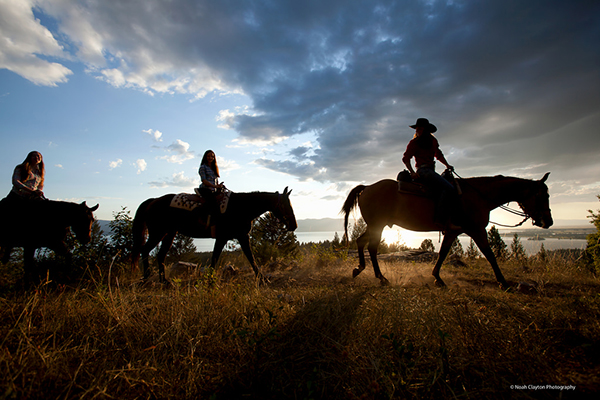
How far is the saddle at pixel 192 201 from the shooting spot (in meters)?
6.29

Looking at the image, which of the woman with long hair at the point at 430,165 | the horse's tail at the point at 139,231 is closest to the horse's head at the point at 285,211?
the woman with long hair at the point at 430,165

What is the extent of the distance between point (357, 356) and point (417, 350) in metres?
0.46

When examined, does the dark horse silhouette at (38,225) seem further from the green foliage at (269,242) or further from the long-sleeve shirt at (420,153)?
the long-sleeve shirt at (420,153)

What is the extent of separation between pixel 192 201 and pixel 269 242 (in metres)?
6.10

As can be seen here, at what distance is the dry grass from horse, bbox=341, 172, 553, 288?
2.86 m

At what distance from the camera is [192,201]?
20.9 feet

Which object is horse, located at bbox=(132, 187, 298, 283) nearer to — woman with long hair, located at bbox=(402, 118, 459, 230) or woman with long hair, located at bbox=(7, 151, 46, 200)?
woman with long hair, located at bbox=(7, 151, 46, 200)

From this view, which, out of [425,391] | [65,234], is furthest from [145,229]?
[425,391]

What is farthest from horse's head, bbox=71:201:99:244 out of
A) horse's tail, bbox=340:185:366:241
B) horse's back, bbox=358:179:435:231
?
horse's back, bbox=358:179:435:231

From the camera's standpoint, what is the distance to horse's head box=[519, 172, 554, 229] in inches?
228

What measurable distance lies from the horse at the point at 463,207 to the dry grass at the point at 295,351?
2863mm

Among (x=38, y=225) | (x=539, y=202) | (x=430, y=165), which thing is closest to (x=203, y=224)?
(x=38, y=225)

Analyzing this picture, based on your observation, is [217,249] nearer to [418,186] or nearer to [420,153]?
[418,186]

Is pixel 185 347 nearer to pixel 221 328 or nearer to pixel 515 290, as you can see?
pixel 221 328
